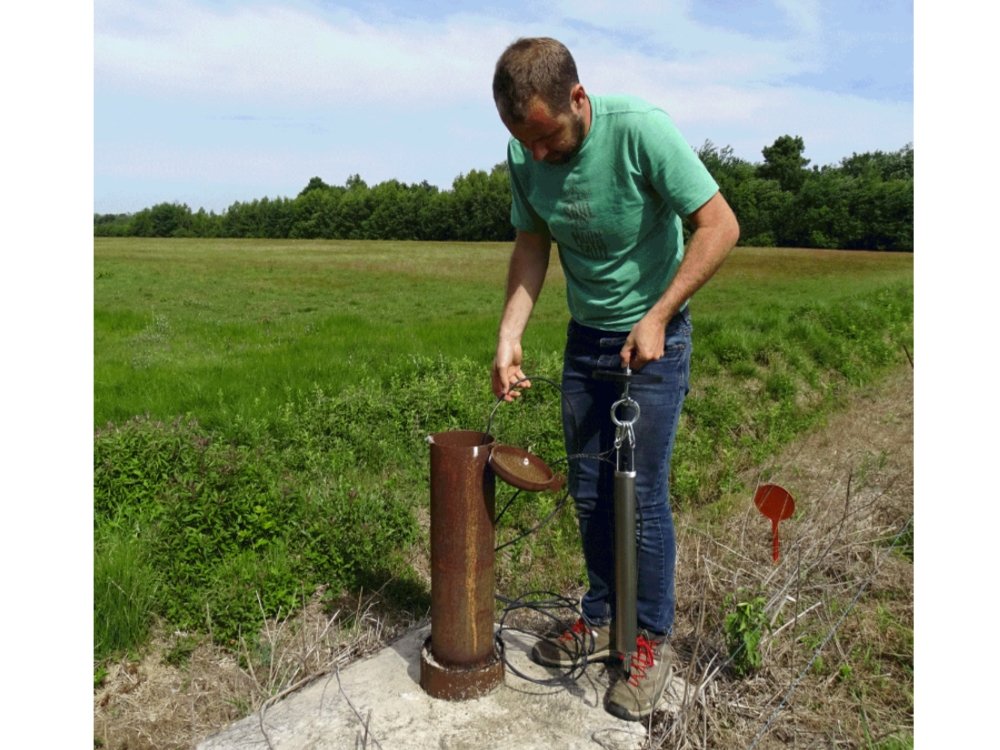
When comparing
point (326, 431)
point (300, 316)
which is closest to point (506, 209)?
point (300, 316)

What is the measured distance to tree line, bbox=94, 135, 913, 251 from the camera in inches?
1624

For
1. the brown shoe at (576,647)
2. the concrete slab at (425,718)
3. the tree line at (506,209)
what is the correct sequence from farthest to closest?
the tree line at (506,209) < the brown shoe at (576,647) < the concrete slab at (425,718)

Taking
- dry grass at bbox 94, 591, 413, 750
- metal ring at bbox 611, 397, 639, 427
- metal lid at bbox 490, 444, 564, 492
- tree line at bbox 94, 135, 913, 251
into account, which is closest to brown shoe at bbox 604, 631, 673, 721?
metal lid at bbox 490, 444, 564, 492

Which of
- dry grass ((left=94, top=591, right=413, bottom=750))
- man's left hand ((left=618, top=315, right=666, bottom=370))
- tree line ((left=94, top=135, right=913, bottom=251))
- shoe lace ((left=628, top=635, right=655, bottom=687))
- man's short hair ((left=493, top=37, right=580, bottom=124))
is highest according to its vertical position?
tree line ((left=94, top=135, right=913, bottom=251))

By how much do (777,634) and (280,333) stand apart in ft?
26.7

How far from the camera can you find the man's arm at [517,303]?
3.05 metres

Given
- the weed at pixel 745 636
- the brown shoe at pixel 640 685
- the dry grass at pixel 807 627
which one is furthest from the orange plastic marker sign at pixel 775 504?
the brown shoe at pixel 640 685

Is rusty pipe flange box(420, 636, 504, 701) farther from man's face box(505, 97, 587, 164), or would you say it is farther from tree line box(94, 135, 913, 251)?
tree line box(94, 135, 913, 251)

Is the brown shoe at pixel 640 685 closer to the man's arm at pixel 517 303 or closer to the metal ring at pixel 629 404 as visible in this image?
the metal ring at pixel 629 404

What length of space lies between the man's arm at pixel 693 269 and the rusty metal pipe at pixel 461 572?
640 millimetres

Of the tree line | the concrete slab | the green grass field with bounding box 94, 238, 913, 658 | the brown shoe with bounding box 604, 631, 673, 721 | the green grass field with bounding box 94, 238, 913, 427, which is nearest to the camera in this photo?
the concrete slab

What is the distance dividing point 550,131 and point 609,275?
1.72 ft

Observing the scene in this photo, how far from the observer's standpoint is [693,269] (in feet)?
8.45

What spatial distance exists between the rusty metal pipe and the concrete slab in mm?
93
